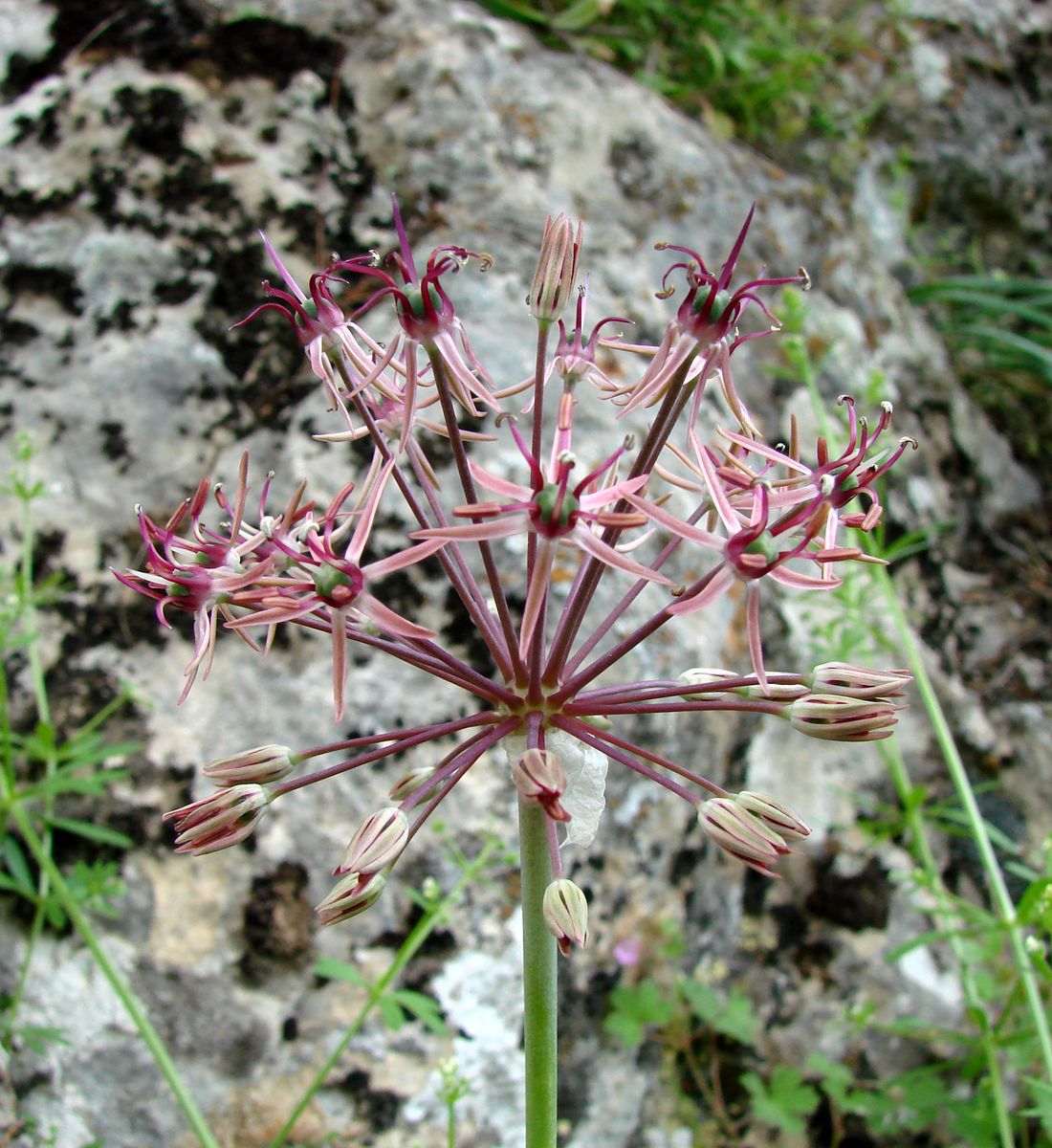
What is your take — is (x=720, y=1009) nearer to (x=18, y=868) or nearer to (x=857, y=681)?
(x=857, y=681)

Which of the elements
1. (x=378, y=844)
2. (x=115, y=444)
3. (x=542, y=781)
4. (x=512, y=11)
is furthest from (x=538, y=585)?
(x=512, y=11)

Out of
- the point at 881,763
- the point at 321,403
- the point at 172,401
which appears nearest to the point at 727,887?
the point at 881,763

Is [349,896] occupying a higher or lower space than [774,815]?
lower

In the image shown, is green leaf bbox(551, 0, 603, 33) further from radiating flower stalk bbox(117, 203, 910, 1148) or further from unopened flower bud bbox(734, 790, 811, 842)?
unopened flower bud bbox(734, 790, 811, 842)

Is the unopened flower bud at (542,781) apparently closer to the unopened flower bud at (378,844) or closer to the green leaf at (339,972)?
the unopened flower bud at (378,844)

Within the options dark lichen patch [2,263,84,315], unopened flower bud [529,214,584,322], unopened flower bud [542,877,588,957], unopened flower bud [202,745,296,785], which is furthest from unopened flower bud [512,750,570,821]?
dark lichen patch [2,263,84,315]

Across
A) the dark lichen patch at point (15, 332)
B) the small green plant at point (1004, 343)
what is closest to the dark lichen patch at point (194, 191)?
the dark lichen patch at point (15, 332)
